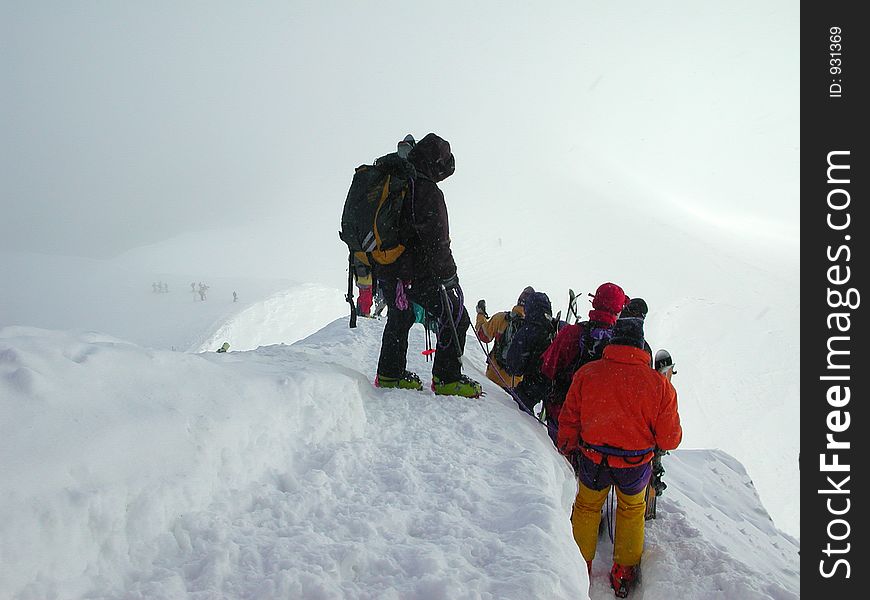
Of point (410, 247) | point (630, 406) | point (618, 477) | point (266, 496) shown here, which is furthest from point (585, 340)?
point (266, 496)

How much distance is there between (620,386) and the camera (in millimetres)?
2879

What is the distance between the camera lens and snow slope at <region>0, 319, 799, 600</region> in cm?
169

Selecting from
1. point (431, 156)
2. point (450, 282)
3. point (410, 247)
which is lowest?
point (450, 282)

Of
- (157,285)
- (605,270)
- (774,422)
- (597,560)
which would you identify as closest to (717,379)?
(774,422)

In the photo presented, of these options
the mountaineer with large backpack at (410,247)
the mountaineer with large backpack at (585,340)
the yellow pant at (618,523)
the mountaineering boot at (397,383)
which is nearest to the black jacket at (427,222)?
the mountaineer with large backpack at (410,247)

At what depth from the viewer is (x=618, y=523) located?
10.2ft

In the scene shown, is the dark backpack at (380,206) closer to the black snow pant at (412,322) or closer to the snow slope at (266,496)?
the black snow pant at (412,322)

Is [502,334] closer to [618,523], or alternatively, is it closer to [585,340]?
[585,340]

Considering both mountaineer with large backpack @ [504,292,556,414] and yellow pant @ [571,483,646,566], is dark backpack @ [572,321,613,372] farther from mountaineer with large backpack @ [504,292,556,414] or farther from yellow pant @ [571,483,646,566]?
yellow pant @ [571,483,646,566]

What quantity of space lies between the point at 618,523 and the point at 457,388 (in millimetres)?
1497

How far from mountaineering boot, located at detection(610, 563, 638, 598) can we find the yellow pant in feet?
0.12

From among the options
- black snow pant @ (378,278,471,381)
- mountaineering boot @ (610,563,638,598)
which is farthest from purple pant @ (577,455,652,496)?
black snow pant @ (378,278,471,381)
